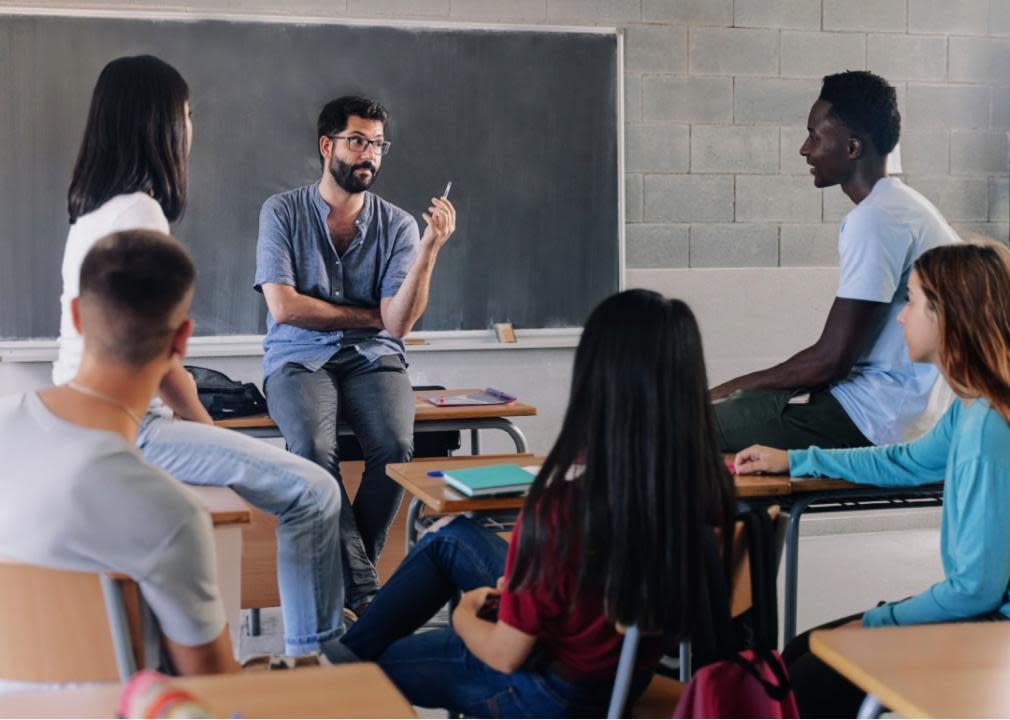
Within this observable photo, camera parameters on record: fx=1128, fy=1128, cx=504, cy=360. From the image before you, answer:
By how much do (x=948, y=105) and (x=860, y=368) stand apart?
2.62 metres

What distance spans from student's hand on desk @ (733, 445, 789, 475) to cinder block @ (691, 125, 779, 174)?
246 cm

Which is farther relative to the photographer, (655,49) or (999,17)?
(999,17)

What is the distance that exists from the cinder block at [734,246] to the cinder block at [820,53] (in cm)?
66

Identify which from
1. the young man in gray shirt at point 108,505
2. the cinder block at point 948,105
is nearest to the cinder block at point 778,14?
the cinder block at point 948,105

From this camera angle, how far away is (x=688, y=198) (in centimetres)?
464

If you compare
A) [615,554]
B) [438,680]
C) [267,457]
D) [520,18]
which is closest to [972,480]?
[615,554]

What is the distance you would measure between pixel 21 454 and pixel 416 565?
0.83 m

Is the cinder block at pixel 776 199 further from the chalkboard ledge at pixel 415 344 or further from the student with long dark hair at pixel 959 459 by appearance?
the student with long dark hair at pixel 959 459

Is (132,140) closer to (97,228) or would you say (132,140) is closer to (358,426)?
(97,228)

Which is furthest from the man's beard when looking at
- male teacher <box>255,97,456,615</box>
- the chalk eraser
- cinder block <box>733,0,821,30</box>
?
cinder block <box>733,0,821,30</box>

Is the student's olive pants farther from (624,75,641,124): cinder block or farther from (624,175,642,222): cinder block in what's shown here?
(624,75,641,124): cinder block

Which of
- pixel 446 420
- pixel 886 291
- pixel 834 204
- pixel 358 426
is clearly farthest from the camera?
pixel 834 204

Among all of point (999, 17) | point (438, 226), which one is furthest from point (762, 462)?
point (999, 17)

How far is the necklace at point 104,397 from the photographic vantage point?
1439mm
